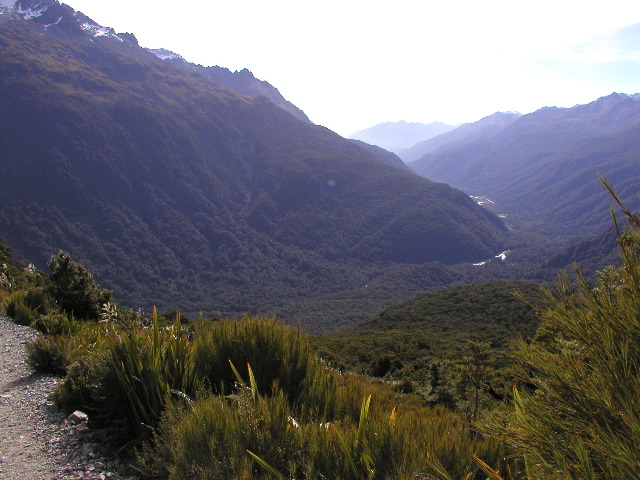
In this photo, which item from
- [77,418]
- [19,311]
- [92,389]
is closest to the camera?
[77,418]

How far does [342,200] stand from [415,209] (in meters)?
25.8

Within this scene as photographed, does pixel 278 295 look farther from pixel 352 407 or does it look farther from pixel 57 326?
pixel 352 407

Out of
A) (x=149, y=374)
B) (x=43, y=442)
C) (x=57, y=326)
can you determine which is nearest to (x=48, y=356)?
(x=57, y=326)

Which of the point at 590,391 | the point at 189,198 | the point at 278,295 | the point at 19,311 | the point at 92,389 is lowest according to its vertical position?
the point at 278,295

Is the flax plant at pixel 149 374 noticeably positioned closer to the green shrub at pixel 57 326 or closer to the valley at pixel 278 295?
the valley at pixel 278 295

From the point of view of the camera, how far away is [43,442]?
3.30 m

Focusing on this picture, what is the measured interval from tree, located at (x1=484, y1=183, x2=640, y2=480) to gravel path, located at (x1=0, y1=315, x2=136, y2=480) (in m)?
2.66

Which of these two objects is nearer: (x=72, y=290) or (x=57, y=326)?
(x=57, y=326)

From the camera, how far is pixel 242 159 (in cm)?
16600

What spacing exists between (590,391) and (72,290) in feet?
31.4

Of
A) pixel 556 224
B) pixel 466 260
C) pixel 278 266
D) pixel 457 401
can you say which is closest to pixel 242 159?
pixel 278 266

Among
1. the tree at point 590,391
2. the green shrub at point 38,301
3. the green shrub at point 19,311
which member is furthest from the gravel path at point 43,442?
the green shrub at point 38,301

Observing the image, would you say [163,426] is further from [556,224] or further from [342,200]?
[556,224]

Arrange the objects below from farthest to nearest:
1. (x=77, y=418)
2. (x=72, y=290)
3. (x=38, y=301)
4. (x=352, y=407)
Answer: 1. (x=72, y=290)
2. (x=38, y=301)
3. (x=77, y=418)
4. (x=352, y=407)
